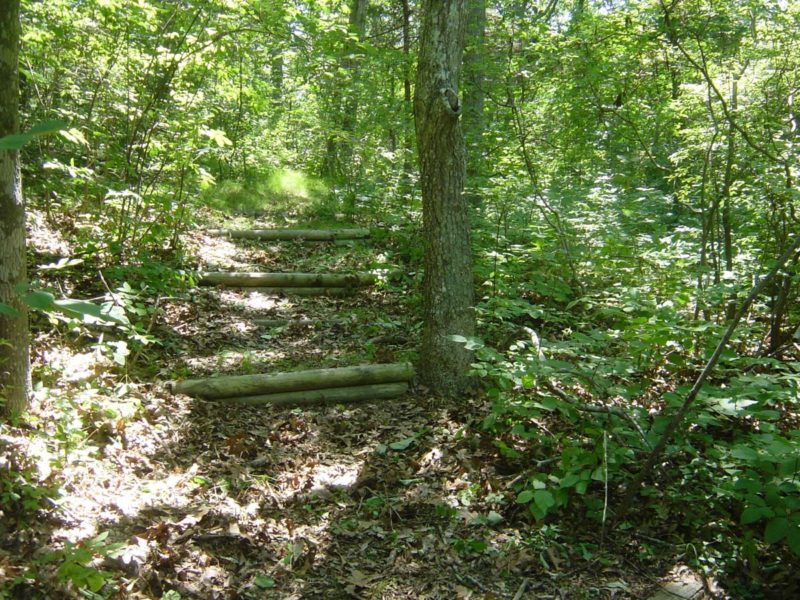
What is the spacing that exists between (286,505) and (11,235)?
238 centimetres

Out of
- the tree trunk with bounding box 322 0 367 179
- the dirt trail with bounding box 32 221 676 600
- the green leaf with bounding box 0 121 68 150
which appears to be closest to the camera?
the green leaf with bounding box 0 121 68 150

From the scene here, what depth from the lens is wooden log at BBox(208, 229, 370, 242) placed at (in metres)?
9.09

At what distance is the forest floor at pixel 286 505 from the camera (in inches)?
122

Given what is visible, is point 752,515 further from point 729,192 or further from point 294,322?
point 294,322

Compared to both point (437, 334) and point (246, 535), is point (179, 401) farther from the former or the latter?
point (437, 334)

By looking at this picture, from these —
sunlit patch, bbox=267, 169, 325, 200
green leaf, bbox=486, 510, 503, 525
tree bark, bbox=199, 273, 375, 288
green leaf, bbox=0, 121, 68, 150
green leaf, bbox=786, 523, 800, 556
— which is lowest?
green leaf, bbox=486, 510, 503, 525

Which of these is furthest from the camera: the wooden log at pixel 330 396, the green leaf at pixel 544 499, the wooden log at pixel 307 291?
the wooden log at pixel 307 291

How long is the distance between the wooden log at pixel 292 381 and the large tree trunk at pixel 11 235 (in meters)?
1.49

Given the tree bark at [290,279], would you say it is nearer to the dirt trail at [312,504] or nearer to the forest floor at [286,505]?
the dirt trail at [312,504]

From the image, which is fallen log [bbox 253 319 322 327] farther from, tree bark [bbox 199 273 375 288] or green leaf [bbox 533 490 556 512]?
green leaf [bbox 533 490 556 512]

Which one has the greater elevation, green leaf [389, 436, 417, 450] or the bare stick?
the bare stick

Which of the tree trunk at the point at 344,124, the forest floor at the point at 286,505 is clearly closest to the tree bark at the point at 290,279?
the forest floor at the point at 286,505

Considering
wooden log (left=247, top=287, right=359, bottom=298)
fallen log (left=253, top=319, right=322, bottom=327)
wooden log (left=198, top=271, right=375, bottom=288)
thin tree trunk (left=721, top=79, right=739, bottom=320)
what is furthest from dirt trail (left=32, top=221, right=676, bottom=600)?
thin tree trunk (left=721, top=79, right=739, bottom=320)

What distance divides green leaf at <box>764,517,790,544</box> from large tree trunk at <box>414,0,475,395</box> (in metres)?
2.76
